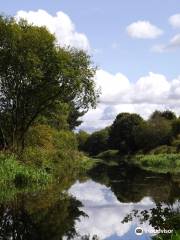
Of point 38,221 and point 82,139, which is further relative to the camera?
point 82,139

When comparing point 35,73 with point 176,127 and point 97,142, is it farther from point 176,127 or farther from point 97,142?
point 97,142

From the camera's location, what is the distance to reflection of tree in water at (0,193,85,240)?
16812 millimetres

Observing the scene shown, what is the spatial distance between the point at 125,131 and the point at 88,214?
89.3 metres

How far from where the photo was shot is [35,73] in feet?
137

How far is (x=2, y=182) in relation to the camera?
30359 mm

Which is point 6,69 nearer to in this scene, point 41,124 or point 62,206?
point 41,124

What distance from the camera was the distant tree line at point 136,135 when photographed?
90.6 m

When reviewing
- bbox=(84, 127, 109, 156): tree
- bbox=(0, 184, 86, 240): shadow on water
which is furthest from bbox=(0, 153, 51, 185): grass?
bbox=(84, 127, 109, 156): tree

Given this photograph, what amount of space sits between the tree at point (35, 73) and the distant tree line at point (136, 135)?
38.1 meters

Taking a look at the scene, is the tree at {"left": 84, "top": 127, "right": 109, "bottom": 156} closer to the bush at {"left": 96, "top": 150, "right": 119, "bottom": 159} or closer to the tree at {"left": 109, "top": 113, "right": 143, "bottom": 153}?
the bush at {"left": 96, "top": 150, "right": 119, "bottom": 159}

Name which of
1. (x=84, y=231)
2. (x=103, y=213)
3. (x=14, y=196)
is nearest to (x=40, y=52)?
(x=14, y=196)

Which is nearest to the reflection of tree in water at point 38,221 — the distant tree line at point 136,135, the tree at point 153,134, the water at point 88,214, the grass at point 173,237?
the water at point 88,214

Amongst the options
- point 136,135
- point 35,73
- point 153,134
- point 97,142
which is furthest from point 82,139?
point 35,73

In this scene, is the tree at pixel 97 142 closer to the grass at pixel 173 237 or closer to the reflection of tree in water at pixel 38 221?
the reflection of tree in water at pixel 38 221
